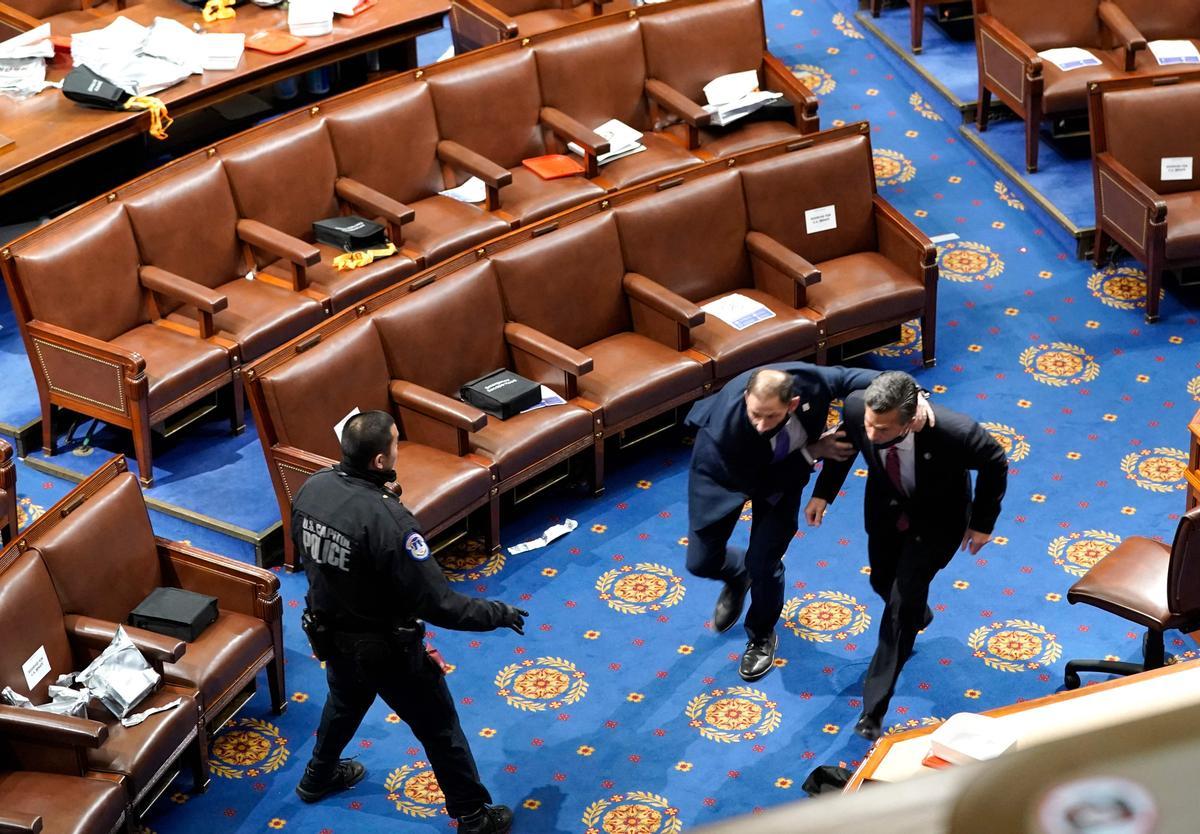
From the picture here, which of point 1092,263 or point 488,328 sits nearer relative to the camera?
point 488,328

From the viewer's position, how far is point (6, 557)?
14.2 feet

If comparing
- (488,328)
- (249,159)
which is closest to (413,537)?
(488,328)

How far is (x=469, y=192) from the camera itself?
6.96 meters

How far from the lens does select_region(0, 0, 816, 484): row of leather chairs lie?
577cm

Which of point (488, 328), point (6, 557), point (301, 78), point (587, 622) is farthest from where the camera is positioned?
point (301, 78)

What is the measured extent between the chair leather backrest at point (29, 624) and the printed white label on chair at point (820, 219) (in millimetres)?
3571

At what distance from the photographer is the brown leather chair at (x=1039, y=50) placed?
7680mm

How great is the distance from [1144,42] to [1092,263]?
4.35 ft

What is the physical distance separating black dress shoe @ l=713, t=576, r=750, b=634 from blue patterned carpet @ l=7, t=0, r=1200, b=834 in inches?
3.0

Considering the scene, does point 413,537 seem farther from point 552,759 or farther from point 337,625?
point 552,759

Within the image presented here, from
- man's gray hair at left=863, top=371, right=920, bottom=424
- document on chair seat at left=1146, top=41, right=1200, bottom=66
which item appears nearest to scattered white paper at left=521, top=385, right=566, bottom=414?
man's gray hair at left=863, top=371, right=920, bottom=424

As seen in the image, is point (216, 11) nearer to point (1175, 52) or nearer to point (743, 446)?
point (743, 446)

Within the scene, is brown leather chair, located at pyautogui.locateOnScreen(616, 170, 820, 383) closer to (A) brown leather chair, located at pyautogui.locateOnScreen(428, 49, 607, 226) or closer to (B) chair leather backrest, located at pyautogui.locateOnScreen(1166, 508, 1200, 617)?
(A) brown leather chair, located at pyautogui.locateOnScreen(428, 49, 607, 226)

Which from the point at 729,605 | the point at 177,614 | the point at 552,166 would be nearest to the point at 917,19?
the point at 552,166
